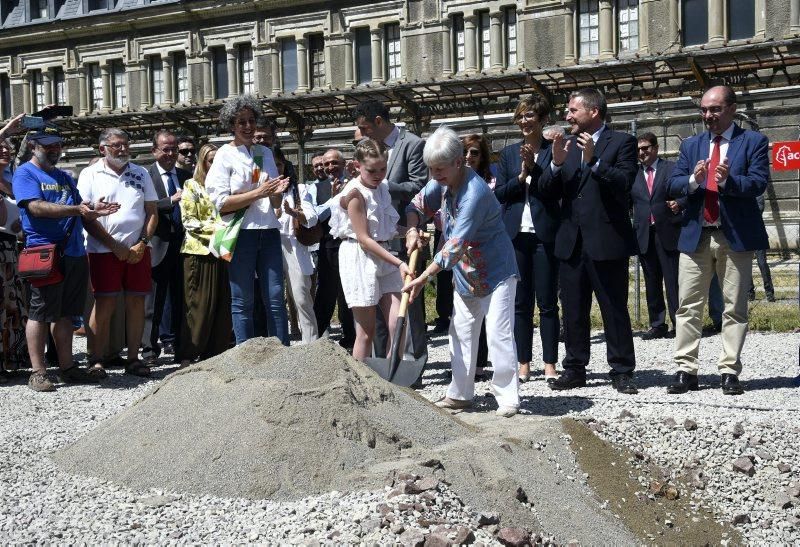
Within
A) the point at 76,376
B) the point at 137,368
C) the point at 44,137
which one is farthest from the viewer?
the point at 137,368

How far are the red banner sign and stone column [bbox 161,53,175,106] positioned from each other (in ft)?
87.6

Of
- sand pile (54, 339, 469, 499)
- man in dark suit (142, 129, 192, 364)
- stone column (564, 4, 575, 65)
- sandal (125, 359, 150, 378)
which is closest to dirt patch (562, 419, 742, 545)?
sand pile (54, 339, 469, 499)

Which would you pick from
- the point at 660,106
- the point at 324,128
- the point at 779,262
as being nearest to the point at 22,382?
the point at 779,262

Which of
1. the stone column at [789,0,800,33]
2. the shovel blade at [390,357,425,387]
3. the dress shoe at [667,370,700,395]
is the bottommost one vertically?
the dress shoe at [667,370,700,395]

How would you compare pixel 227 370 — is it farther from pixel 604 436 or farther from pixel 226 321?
pixel 226 321

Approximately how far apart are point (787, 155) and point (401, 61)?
62.9 feet

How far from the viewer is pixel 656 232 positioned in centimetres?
1138

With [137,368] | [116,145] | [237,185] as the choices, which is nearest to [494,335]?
[237,185]

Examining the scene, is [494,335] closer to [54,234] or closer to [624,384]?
[624,384]

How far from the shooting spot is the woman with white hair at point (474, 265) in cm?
652

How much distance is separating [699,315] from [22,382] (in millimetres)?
5765

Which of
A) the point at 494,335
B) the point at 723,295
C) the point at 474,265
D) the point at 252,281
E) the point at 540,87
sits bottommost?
the point at 494,335

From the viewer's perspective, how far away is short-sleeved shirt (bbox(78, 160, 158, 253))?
→ 8914 millimetres

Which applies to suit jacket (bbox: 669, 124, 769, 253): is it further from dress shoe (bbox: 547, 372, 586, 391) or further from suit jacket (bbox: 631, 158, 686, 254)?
suit jacket (bbox: 631, 158, 686, 254)
